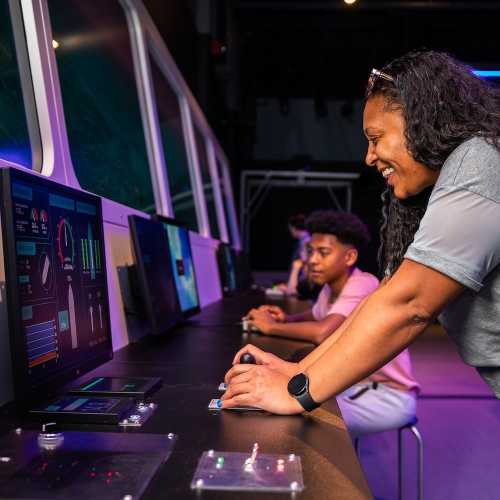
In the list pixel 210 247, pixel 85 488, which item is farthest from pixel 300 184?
pixel 85 488

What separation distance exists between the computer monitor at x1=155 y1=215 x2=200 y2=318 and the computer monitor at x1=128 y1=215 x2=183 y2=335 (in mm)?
74

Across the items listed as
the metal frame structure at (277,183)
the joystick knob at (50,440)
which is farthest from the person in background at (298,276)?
the joystick knob at (50,440)

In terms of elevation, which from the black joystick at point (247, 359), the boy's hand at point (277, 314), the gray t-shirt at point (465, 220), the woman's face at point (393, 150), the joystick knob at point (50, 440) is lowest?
the boy's hand at point (277, 314)

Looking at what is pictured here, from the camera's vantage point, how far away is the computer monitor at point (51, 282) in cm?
81

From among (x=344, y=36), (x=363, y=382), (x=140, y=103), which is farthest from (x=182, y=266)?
(x=344, y=36)

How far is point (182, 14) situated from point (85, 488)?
3720mm

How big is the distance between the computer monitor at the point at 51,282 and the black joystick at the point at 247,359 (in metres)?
0.28

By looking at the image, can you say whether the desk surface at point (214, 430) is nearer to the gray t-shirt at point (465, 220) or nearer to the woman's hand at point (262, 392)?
the woman's hand at point (262, 392)

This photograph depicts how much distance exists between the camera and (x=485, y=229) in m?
0.86

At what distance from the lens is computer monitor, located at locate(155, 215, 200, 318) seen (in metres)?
2.07

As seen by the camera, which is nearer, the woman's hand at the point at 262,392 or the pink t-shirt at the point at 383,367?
the woman's hand at the point at 262,392

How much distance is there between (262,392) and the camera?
37.9 inches

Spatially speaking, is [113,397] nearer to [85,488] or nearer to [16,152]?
[85,488]

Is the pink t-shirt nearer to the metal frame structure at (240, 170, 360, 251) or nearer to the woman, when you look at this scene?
the woman
